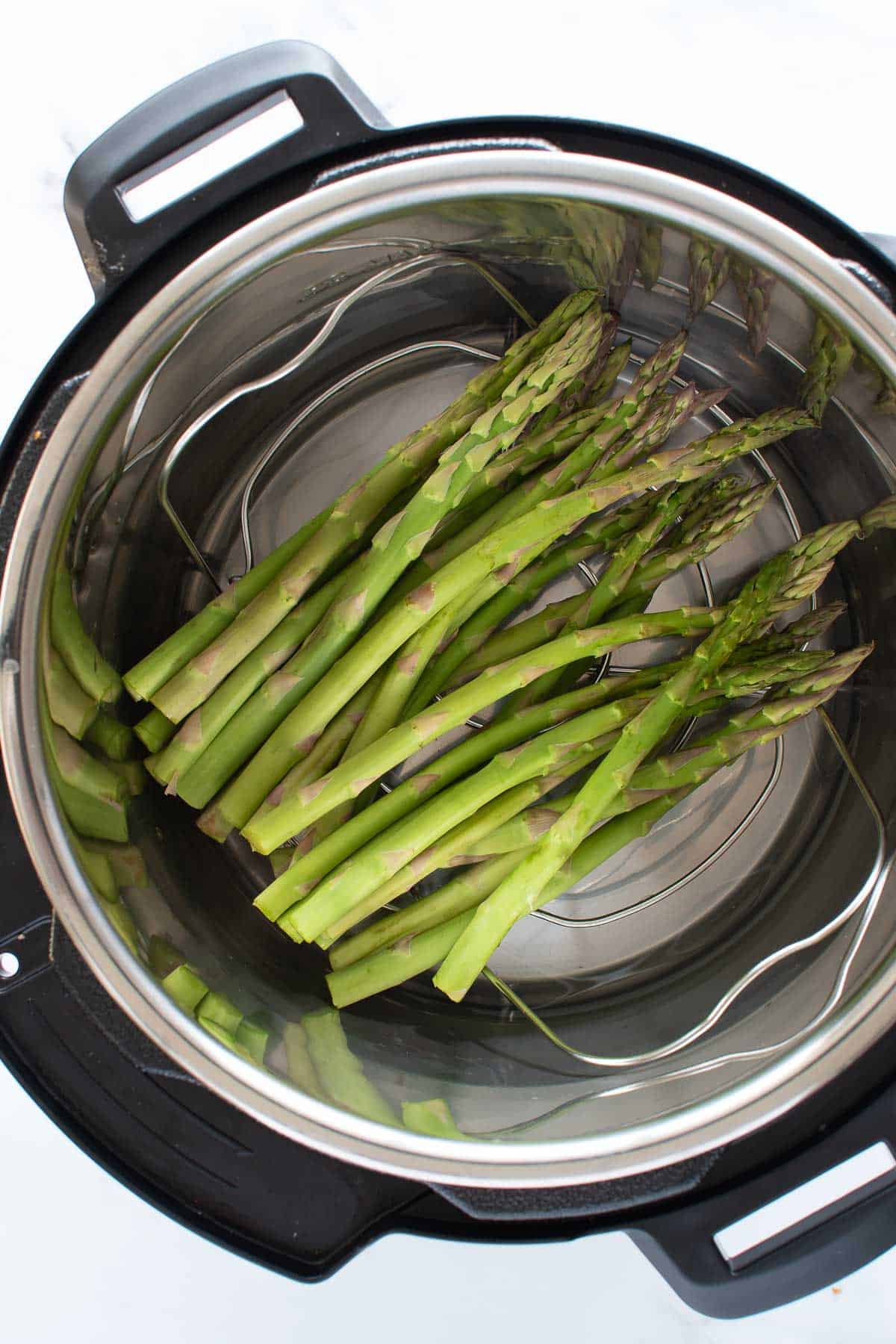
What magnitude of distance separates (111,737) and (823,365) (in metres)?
0.64

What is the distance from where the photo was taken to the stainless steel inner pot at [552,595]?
57 centimetres

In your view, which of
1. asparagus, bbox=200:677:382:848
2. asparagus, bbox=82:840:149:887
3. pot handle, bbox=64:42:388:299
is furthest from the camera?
asparagus, bbox=200:677:382:848

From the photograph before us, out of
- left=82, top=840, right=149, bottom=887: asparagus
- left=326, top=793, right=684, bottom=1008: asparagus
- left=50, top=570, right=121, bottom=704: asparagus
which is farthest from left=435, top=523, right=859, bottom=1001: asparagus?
left=50, top=570, right=121, bottom=704: asparagus

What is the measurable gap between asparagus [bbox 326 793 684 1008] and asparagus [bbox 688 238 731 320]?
0.42 metres

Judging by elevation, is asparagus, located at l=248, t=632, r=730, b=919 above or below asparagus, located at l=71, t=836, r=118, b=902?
below

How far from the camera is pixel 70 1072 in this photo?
62 cm

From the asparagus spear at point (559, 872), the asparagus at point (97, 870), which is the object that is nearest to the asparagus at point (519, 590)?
the asparagus spear at point (559, 872)

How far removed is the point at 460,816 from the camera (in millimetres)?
723

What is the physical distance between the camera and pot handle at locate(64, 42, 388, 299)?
56 centimetres

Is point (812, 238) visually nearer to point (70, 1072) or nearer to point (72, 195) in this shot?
point (72, 195)

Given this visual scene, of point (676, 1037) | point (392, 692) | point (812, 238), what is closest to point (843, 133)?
point (812, 238)

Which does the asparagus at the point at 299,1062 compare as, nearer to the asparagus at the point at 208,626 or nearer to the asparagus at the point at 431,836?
the asparagus at the point at 431,836

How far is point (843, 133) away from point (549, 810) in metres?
0.76

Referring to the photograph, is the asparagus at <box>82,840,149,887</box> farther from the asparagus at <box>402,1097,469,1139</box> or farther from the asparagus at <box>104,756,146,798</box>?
the asparagus at <box>402,1097,469,1139</box>
